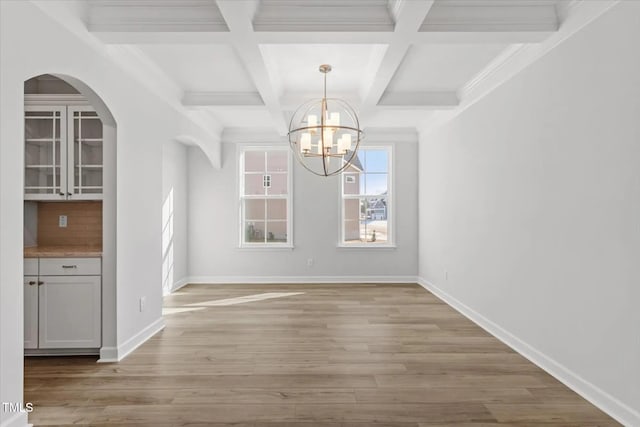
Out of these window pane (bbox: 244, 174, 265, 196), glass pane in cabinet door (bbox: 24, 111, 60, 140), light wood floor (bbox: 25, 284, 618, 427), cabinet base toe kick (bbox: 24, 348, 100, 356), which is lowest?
light wood floor (bbox: 25, 284, 618, 427)

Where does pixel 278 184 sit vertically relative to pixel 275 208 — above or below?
above

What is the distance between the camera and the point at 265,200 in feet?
22.1

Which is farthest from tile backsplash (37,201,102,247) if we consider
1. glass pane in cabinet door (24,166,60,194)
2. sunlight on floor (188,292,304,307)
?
sunlight on floor (188,292,304,307)

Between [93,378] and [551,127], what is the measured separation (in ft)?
13.2

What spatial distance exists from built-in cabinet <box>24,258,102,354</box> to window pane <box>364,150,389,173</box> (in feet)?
15.4

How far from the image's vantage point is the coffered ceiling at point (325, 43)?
8.98ft

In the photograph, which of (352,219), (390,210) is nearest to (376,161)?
(390,210)

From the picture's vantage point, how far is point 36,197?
3416mm

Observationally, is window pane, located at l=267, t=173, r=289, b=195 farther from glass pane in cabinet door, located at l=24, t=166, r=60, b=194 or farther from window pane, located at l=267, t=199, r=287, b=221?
glass pane in cabinet door, located at l=24, t=166, r=60, b=194

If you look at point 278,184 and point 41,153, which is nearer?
point 41,153

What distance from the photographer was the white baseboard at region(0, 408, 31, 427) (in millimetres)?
1999

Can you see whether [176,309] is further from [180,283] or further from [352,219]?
[352,219]

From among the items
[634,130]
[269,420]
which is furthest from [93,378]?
[634,130]

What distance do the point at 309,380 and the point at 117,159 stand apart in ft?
7.83
